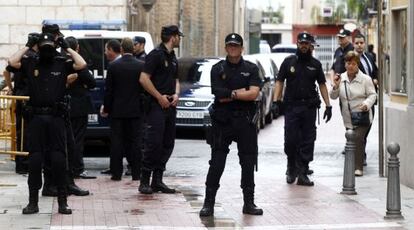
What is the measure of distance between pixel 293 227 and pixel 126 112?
459 centimetres

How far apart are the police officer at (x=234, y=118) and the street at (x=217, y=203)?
1.20 ft

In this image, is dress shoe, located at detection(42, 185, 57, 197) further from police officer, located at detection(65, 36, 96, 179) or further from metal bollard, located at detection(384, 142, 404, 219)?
metal bollard, located at detection(384, 142, 404, 219)

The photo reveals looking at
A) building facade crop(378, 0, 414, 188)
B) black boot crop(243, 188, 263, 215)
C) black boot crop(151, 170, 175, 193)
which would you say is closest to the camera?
black boot crop(243, 188, 263, 215)

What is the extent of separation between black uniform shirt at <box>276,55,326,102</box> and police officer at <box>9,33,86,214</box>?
13.5 feet

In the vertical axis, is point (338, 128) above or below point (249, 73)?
below

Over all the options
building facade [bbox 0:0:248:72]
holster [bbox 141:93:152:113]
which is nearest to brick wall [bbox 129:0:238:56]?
building facade [bbox 0:0:248:72]

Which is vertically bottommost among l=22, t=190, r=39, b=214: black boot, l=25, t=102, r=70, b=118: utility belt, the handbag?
l=22, t=190, r=39, b=214: black boot

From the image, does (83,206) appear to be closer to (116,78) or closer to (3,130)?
(116,78)

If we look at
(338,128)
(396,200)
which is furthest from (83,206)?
(338,128)

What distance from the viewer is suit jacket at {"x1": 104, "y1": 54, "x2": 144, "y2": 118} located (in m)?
16.2

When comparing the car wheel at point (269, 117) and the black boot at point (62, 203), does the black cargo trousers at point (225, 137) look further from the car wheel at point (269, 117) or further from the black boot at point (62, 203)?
the car wheel at point (269, 117)

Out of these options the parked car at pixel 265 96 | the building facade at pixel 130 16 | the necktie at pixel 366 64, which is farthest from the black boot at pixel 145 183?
the parked car at pixel 265 96

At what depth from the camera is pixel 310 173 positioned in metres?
17.4

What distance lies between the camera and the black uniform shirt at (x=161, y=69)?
574 inches
